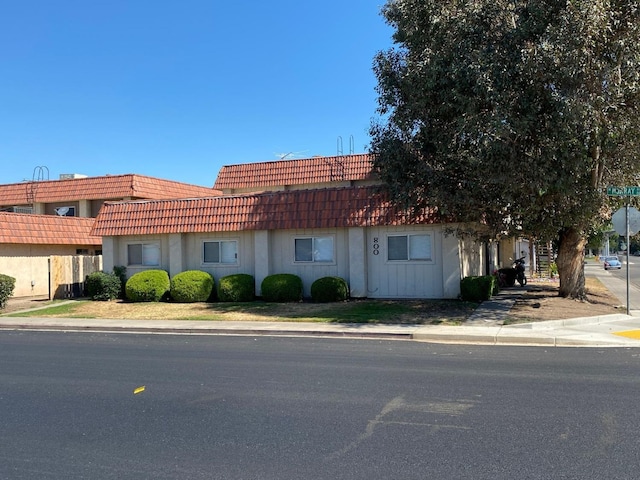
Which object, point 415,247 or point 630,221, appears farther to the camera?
point 415,247

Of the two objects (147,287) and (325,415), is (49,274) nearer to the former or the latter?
(147,287)

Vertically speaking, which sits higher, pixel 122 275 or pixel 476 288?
pixel 122 275

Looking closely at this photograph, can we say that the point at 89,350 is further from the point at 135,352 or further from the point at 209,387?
the point at 209,387

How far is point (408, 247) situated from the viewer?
19000 mm

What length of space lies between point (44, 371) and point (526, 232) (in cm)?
1274

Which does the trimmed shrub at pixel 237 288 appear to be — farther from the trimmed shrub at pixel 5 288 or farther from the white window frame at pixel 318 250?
the trimmed shrub at pixel 5 288

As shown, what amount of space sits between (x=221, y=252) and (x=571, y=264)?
12.4 m

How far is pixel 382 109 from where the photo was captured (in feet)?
53.2

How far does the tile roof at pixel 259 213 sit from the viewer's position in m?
18.8

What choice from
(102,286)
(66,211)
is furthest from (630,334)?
(66,211)

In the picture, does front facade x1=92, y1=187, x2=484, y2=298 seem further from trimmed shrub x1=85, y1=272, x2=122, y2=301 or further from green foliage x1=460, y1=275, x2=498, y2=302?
trimmed shrub x1=85, y1=272, x2=122, y2=301

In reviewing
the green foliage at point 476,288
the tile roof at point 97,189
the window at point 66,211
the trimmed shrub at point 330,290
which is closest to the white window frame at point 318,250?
the trimmed shrub at point 330,290

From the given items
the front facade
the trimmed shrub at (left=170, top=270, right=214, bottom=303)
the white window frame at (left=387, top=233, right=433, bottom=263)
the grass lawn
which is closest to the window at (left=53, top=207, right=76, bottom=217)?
the front facade

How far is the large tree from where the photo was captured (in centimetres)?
1220
